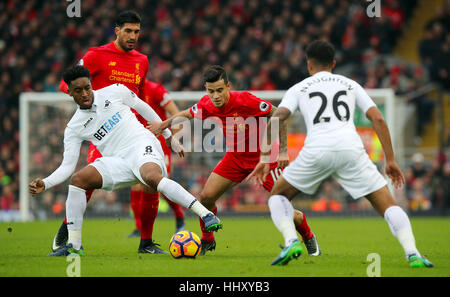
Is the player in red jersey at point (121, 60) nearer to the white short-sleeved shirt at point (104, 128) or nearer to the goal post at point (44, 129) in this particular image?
the white short-sleeved shirt at point (104, 128)

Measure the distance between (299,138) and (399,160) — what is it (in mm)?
2335

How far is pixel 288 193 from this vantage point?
20.0 feet

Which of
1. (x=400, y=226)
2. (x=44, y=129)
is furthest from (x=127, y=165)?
(x=44, y=129)

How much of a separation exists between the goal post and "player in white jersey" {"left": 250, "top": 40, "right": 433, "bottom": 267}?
361 inches

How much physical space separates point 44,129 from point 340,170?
36.0ft

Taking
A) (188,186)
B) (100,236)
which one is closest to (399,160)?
(188,186)

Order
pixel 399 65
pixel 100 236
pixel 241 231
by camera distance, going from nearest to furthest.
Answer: pixel 100 236, pixel 241 231, pixel 399 65

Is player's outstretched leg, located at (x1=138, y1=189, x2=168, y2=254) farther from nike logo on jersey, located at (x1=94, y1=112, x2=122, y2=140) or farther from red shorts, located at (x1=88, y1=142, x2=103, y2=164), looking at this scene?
nike logo on jersey, located at (x1=94, y1=112, x2=122, y2=140)

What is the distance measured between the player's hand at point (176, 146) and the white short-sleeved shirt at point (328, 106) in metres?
1.80

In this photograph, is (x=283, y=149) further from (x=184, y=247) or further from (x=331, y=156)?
(x=184, y=247)

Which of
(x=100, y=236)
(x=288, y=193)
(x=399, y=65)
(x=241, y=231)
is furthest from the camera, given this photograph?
(x=399, y=65)

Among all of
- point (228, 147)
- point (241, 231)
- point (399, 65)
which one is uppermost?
point (399, 65)

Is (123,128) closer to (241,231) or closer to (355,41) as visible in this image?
(241,231)

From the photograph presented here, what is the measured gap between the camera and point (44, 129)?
51.5 feet
